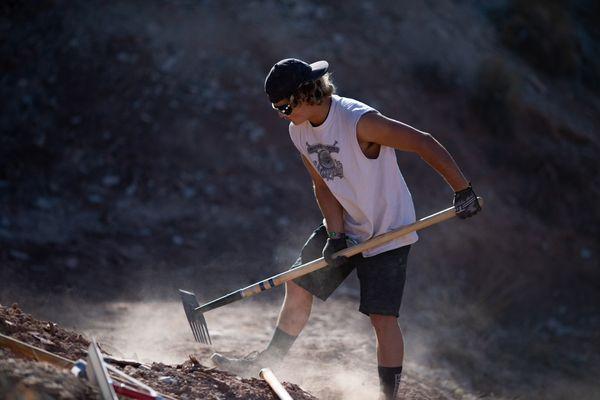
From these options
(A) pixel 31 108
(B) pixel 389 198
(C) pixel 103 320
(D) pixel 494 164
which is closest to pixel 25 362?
(B) pixel 389 198

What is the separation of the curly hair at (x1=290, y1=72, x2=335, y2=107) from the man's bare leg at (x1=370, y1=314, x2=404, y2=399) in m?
1.19

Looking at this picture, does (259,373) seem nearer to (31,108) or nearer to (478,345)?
(478,345)

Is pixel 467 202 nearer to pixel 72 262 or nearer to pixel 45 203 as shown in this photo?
pixel 72 262

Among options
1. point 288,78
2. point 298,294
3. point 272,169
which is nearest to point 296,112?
point 288,78

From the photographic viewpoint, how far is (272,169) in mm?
8617

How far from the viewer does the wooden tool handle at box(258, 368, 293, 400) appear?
3982mm

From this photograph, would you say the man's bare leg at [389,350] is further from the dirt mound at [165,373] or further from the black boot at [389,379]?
the dirt mound at [165,373]

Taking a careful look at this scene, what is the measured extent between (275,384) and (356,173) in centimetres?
117

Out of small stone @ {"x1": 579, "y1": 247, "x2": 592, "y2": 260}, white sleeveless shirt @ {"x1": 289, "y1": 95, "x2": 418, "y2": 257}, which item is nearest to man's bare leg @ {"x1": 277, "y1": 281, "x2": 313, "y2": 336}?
white sleeveless shirt @ {"x1": 289, "y1": 95, "x2": 418, "y2": 257}

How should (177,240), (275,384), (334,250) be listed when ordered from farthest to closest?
1. (177,240)
2. (334,250)
3. (275,384)

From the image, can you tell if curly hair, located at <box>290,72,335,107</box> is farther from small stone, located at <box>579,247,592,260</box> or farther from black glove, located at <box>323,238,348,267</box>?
→ small stone, located at <box>579,247,592,260</box>

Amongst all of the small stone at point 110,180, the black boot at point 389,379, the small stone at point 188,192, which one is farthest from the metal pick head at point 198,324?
the small stone at point 110,180

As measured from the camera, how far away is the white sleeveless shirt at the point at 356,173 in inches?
161

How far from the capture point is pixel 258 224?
809 cm
